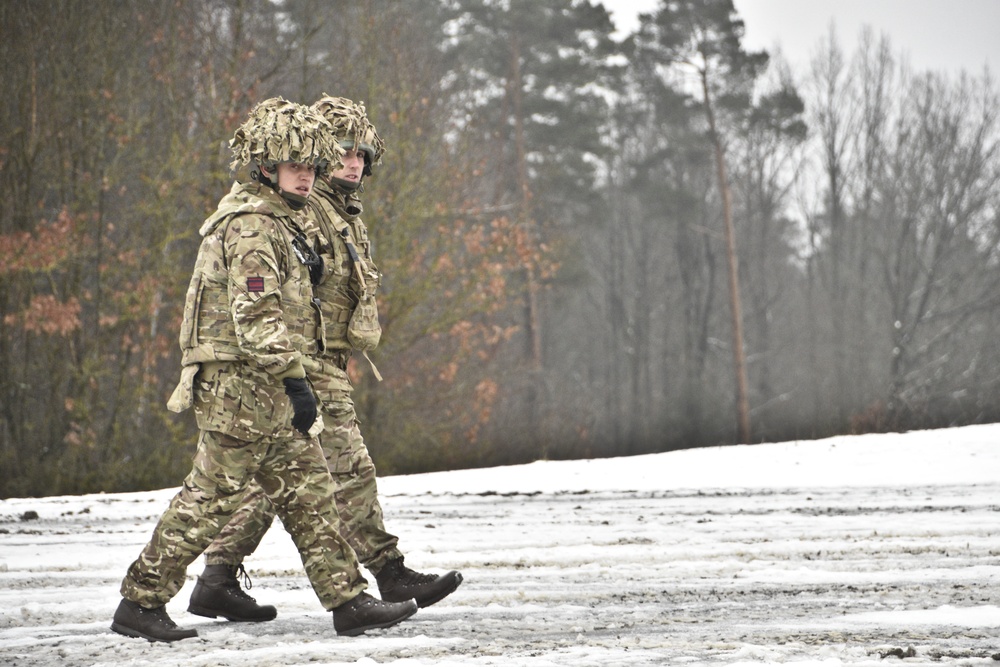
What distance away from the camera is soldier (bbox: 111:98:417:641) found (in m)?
4.60

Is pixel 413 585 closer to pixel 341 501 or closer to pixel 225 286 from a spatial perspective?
pixel 341 501

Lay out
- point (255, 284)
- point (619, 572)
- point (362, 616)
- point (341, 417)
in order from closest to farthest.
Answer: point (255, 284) → point (362, 616) → point (341, 417) → point (619, 572)

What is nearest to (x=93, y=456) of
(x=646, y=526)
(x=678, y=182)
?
(x=646, y=526)

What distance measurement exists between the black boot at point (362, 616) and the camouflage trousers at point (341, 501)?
18.6 inches

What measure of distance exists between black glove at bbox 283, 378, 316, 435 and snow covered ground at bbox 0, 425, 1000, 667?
2.80ft

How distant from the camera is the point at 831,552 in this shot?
7.27m

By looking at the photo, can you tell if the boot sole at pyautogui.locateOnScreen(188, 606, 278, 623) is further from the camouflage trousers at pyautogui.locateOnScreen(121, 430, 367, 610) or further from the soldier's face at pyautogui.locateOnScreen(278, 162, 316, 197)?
the soldier's face at pyautogui.locateOnScreen(278, 162, 316, 197)

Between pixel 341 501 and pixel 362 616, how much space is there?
0.64 meters

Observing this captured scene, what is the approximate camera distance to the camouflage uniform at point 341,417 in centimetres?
522

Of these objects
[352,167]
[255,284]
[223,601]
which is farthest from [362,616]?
[352,167]

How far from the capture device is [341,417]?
5281 millimetres

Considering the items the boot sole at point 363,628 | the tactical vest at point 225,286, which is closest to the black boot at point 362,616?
the boot sole at point 363,628

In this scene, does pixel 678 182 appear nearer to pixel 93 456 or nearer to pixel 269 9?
pixel 269 9

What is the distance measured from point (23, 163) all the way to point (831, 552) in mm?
11659
